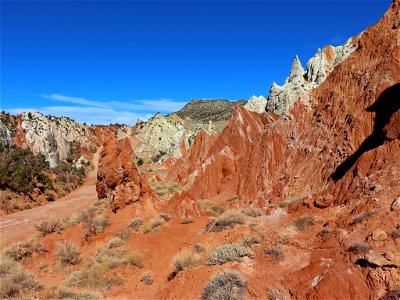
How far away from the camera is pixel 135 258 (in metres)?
15.5

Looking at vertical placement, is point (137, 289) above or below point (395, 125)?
below

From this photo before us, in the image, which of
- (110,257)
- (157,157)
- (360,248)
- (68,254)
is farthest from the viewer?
(157,157)

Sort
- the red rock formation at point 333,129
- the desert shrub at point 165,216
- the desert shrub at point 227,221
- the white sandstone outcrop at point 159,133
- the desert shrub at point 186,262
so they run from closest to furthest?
the desert shrub at point 186,262 → the desert shrub at point 227,221 → the desert shrub at point 165,216 → the red rock formation at point 333,129 → the white sandstone outcrop at point 159,133

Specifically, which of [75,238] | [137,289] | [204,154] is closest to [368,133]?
[137,289]

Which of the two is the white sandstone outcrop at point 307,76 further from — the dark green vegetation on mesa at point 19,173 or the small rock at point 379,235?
the dark green vegetation on mesa at point 19,173

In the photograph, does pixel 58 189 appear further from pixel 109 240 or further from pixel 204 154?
pixel 109 240

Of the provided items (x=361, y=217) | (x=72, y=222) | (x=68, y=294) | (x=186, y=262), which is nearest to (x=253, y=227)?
(x=186, y=262)

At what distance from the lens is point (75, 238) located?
1969 centimetres

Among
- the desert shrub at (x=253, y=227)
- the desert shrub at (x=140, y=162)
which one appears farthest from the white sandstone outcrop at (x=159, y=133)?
the desert shrub at (x=253, y=227)

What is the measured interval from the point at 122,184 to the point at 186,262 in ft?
34.1

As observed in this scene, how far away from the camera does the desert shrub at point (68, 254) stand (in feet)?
54.5

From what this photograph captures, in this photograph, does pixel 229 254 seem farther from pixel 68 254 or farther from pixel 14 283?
pixel 68 254

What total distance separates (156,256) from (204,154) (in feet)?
120

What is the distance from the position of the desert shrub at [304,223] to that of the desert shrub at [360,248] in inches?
122
